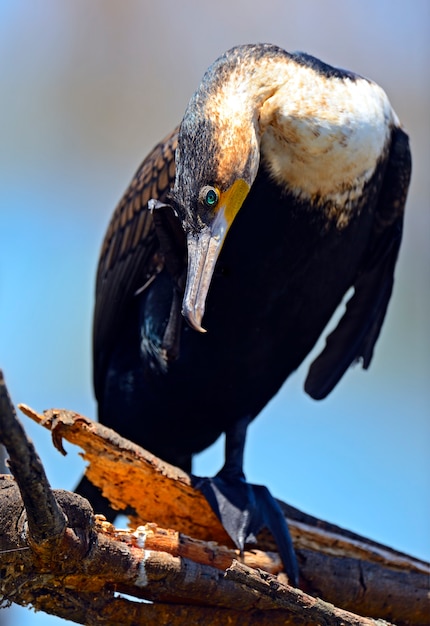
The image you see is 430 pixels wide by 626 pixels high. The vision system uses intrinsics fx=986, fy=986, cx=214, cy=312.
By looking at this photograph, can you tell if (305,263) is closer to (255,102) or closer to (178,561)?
(255,102)

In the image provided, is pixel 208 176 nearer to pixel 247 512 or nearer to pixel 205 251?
pixel 205 251

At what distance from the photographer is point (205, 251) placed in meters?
2.98

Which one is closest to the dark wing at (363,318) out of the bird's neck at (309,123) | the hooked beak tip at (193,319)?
the bird's neck at (309,123)

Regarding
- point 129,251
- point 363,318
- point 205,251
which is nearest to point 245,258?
point 205,251

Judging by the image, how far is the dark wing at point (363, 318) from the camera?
153 inches

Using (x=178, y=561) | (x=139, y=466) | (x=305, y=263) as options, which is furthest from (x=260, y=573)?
(x=305, y=263)

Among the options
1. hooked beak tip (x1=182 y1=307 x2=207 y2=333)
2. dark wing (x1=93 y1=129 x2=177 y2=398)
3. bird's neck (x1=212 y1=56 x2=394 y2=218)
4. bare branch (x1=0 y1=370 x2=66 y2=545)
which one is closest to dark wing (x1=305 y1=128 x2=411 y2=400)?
bird's neck (x1=212 y1=56 x2=394 y2=218)

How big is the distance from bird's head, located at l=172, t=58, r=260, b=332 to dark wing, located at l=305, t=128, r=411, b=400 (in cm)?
95

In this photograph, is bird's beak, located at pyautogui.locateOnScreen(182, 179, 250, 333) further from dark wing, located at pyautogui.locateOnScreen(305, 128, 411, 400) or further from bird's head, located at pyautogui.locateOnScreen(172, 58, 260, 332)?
dark wing, located at pyautogui.locateOnScreen(305, 128, 411, 400)

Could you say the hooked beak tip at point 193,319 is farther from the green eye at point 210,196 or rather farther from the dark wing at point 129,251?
the dark wing at point 129,251

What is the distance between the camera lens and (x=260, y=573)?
7.82 feet

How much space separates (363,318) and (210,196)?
1.28m

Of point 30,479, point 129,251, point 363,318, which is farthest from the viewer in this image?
point 363,318

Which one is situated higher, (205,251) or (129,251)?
Answer: (129,251)
